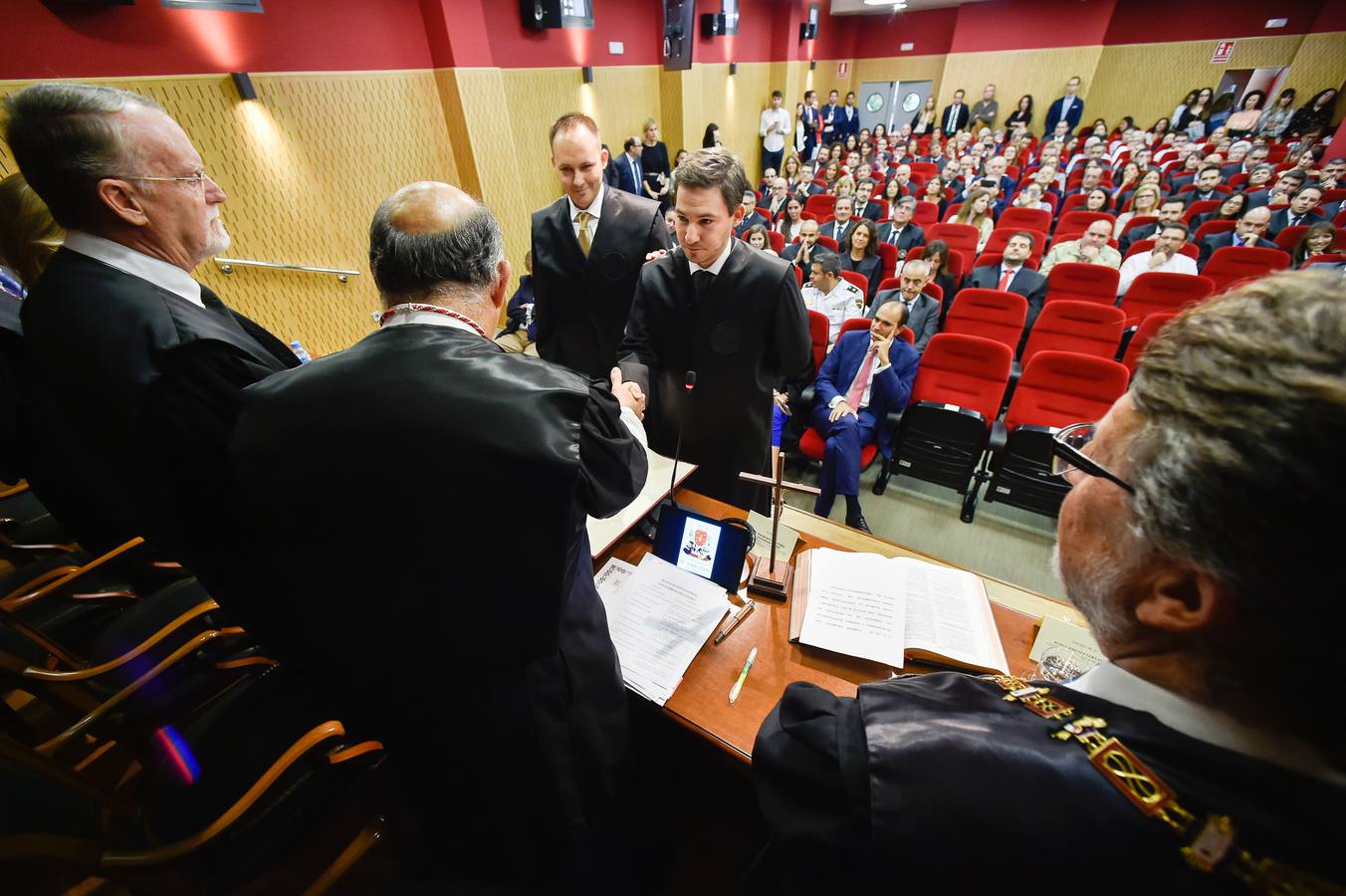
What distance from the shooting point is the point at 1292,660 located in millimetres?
467

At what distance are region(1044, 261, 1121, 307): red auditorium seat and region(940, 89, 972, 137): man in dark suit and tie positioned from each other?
458 inches

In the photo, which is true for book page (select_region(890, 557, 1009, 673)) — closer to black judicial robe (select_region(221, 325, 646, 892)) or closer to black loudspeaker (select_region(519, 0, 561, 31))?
black judicial robe (select_region(221, 325, 646, 892))

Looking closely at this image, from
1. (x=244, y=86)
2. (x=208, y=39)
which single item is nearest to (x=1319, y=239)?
(x=244, y=86)

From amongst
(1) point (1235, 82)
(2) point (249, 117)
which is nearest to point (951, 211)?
(2) point (249, 117)

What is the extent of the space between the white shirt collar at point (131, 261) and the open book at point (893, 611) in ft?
6.18

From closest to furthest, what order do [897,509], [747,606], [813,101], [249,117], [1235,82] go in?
[747,606] → [897,509] → [249,117] → [1235,82] → [813,101]

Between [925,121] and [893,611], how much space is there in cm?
1700

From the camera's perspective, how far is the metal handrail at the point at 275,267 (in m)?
4.12

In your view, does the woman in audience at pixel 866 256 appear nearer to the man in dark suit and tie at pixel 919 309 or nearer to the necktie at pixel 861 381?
the man in dark suit and tie at pixel 919 309

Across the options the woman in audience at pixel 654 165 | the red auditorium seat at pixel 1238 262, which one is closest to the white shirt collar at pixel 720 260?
the red auditorium seat at pixel 1238 262

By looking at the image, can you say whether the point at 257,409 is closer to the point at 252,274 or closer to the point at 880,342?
the point at 880,342

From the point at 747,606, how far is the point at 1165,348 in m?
1.03

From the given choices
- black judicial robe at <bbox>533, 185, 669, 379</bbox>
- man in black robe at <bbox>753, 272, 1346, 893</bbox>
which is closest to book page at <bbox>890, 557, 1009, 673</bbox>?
man in black robe at <bbox>753, 272, 1346, 893</bbox>

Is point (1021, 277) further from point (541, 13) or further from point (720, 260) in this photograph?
point (541, 13)
